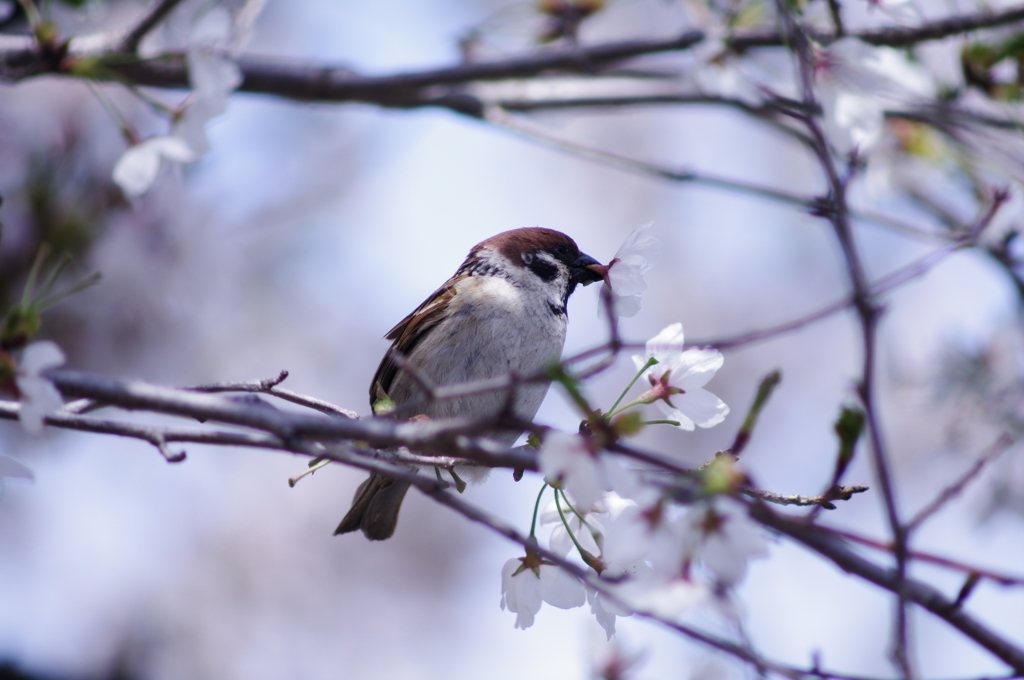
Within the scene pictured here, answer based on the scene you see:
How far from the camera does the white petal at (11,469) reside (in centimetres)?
141

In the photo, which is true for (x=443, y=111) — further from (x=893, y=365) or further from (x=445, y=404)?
(x=893, y=365)

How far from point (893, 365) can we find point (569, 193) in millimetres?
6856

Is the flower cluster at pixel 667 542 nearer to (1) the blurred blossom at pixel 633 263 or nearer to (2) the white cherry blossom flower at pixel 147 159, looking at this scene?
(1) the blurred blossom at pixel 633 263

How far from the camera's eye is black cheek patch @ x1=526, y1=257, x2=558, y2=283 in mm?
3051

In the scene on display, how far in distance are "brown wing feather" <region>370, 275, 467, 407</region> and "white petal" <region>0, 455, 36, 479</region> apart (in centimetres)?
150

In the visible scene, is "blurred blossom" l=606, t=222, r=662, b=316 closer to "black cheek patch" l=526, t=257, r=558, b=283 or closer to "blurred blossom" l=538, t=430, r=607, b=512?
"blurred blossom" l=538, t=430, r=607, b=512

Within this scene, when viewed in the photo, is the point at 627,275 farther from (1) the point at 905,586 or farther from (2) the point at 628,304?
(1) the point at 905,586

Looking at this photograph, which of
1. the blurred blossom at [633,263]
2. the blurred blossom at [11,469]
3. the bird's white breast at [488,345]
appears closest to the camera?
the blurred blossom at [11,469]

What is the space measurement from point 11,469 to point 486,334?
5.16 feet

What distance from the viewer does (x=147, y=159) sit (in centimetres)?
163

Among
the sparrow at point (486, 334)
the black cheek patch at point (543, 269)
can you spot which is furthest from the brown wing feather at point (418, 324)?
the black cheek patch at point (543, 269)

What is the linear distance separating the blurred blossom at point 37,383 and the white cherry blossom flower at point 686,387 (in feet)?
3.27

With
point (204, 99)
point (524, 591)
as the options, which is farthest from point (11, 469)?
point (524, 591)

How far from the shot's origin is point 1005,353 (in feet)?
11.9
